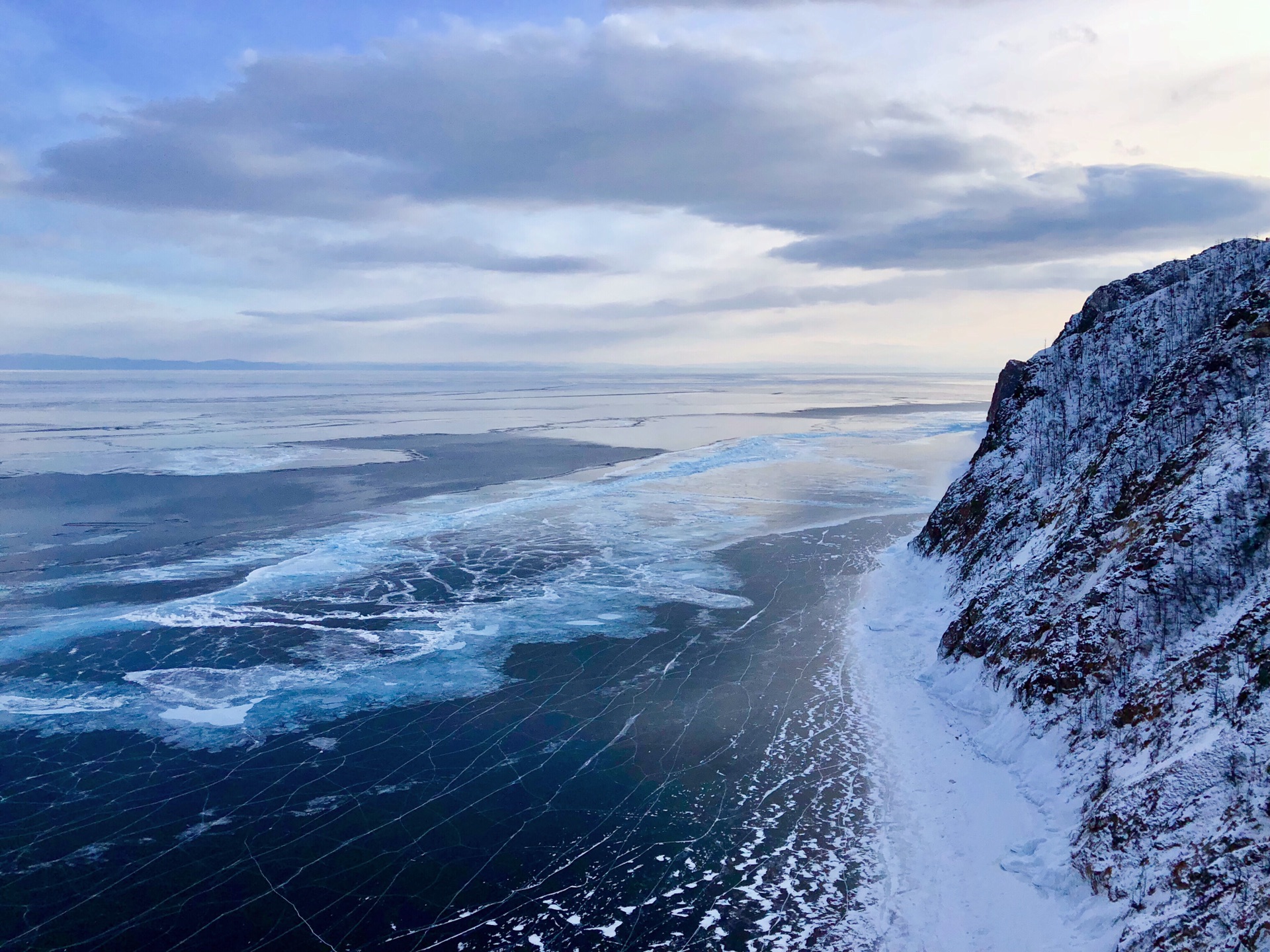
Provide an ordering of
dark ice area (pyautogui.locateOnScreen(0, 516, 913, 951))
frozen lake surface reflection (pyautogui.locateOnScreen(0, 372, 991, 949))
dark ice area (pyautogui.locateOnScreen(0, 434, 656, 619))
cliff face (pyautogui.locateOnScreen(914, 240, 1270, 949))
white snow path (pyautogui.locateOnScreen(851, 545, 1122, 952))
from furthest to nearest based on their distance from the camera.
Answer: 1. dark ice area (pyautogui.locateOnScreen(0, 434, 656, 619))
2. frozen lake surface reflection (pyautogui.locateOnScreen(0, 372, 991, 949))
3. dark ice area (pyautogui.locateOnScreen(0, 516, 913, 951))
4. white snow path (pyautogui.locateOnScreen(851, 545, 1122, 952))
5. cliff face (pyautogui.locateOnScreen(914, 240, 1270, 949))

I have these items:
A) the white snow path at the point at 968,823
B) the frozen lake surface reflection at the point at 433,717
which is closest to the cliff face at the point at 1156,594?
the white snow path at the point at 968,823

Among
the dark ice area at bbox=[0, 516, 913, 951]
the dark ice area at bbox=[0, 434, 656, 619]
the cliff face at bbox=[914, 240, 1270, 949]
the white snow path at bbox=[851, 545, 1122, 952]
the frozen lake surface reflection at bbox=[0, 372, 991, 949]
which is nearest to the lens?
the cliff face at bbox=[914, 240, 1270, 949]

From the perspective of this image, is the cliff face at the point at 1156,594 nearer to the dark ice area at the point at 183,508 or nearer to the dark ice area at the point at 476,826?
the dark ice area at the point at 476,826

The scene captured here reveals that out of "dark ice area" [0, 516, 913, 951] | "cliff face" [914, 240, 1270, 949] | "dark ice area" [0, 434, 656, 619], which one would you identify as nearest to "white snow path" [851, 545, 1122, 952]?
"cliff face" [914, 240, 1270, 949]

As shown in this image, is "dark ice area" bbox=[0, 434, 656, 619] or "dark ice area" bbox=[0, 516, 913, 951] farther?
"dark ice area" bbox=[0, 434, 656, 619]

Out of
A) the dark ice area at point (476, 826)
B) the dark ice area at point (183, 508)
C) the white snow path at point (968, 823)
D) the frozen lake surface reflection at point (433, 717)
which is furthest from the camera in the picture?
the dark ice area at point (183, 508)

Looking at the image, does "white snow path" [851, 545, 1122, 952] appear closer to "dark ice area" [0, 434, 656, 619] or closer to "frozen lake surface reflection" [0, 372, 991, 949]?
"frozen lake surface reflection" [0, 372, 991, 949]
